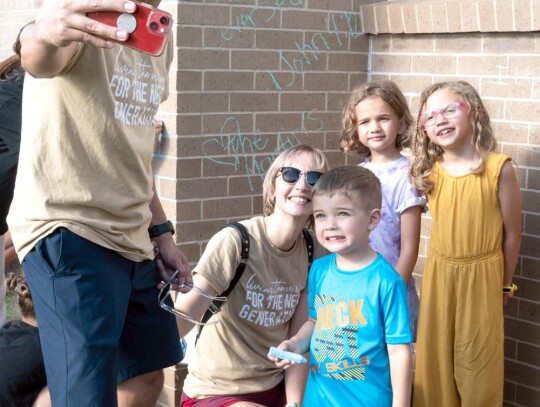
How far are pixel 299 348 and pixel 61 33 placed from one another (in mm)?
1553

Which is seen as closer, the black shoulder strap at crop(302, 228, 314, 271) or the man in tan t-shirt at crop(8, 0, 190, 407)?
the man in tan t-shirt at crop(8, 0, 190, 407)

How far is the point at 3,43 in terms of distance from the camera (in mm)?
7137

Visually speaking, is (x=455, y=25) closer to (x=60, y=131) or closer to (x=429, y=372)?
(x=429, y=372)

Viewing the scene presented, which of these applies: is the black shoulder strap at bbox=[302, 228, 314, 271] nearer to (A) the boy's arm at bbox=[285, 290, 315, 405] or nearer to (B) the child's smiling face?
(A) the boy's arm at bbox=[285, 290, 315, 405]

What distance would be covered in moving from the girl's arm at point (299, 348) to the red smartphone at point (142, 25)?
1419 mm

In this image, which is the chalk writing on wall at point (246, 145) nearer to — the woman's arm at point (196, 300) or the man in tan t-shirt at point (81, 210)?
the woman's arm at point (196, 300)

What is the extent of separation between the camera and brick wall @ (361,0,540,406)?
457 cm

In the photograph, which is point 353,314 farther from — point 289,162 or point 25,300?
point 25,300

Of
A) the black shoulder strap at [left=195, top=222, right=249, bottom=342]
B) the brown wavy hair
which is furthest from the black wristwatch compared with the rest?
the brown wavy hair

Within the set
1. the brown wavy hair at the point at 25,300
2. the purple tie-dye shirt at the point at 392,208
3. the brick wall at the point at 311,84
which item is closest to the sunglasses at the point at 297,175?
the purple tie-dye shirt at the point at 392,208

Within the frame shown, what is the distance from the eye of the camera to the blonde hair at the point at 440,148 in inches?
169

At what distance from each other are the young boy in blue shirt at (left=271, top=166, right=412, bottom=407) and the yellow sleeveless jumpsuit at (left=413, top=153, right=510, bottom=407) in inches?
32.4

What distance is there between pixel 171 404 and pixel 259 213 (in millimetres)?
1102

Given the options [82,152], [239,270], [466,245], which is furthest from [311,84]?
[82,152]
